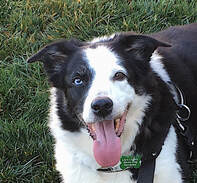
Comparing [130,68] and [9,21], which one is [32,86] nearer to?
[9,21]

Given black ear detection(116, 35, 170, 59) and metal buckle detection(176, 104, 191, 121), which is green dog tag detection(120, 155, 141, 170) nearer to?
metal buckle detection(176, 104, 191, 121)

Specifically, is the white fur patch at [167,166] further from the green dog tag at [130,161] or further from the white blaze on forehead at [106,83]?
the white blaze on forehead at [106,83]

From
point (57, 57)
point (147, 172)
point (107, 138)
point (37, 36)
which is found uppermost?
point (57, 57)

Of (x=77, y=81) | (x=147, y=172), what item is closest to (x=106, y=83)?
(x=77, y=81)

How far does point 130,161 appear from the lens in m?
2.82

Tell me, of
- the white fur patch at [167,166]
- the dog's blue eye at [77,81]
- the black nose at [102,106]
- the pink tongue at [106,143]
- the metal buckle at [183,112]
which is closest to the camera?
the black nose at [102,106]

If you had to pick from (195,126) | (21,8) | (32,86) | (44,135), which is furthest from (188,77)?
(21,8)

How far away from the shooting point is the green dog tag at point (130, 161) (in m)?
2.82

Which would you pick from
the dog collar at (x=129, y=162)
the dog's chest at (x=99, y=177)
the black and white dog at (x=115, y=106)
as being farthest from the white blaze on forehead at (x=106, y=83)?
the dog's chest at (x=99, y=177)

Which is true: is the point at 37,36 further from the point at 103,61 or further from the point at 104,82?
the point at 104,82

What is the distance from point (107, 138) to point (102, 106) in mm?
240

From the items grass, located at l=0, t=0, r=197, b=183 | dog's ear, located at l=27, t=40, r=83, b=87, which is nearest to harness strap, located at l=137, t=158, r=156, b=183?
dog's ear, located at l=27, t=40, r=83, b=87

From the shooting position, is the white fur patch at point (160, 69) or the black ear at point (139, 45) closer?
the black ear at point (139, 45)

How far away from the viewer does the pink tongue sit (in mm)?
2613
